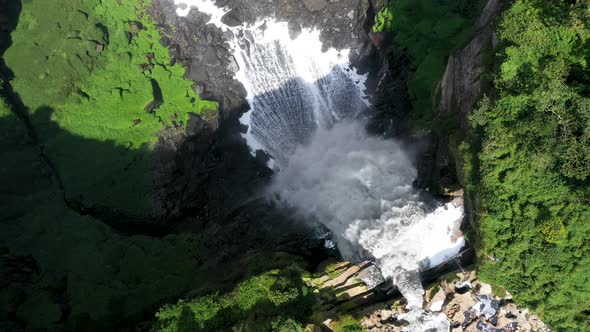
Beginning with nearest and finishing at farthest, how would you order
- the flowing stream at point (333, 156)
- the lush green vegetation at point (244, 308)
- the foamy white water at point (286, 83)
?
the lush green vegetation at point (244, 308), the flowing stream at point (333, 156), the foamy white water at point (286, 83)

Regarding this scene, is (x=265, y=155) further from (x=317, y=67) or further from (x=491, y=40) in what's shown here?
(x=491, y=40)

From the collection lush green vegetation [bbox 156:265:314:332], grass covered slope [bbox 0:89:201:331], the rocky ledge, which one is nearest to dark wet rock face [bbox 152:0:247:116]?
grass covered slope [bbox 0:89:201:331]

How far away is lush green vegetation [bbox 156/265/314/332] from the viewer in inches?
714

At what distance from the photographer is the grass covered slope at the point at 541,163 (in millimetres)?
15680

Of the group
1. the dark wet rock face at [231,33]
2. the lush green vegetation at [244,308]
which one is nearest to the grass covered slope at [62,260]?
the lush green vegetation at [244,308]

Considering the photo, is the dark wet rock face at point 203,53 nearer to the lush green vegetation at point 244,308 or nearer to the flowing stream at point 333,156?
the flowing stream at point 333,156

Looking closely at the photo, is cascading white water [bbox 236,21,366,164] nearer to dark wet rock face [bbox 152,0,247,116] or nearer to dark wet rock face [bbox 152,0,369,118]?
dark wet rock face [bbox 152,0,369,118]

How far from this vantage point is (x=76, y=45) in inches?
1080

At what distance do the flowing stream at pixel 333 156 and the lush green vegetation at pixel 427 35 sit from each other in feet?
12.6

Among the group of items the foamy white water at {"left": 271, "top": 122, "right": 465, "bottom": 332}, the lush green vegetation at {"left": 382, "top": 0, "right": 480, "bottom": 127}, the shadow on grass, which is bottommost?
the shadow on grass

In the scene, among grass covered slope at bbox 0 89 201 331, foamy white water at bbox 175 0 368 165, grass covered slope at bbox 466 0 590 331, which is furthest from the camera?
foamy white water at bbox 175 0 368 165

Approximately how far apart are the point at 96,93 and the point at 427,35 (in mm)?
24169

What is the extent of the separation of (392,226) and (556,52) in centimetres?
1200

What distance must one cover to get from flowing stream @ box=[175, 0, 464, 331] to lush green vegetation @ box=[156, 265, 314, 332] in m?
5.85
